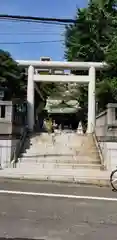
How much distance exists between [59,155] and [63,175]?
3.47 m

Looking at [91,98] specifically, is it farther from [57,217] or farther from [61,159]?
[57,217]

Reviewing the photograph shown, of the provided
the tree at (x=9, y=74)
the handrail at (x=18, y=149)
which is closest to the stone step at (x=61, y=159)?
the handrail at (x=18, y=149)

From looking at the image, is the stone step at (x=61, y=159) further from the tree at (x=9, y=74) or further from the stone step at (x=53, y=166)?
the tree at (x=9, y=74)

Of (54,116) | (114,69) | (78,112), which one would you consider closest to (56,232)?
(114,69)

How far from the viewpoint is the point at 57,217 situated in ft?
27.5

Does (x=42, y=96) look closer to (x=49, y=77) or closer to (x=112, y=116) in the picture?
(x=49, y=77)

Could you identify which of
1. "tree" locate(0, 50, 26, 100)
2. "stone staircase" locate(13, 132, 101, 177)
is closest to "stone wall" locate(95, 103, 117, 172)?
"stone staircase" locate(13, 132, 101, 177)

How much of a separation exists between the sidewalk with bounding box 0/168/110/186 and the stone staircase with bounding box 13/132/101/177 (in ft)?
0.15

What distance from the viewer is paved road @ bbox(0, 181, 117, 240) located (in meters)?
6.97

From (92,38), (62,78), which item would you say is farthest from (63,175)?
(92,38)

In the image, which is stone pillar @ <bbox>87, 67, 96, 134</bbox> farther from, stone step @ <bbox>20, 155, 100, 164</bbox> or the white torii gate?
stone step @ <bbox>20, 155, 100, 164</bbox>

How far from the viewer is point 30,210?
9.00 meters

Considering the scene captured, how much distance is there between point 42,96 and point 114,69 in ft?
44.6

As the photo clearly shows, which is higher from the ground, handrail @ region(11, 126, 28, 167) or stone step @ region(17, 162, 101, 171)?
handrail @ region(11, 126, 28, 167)
